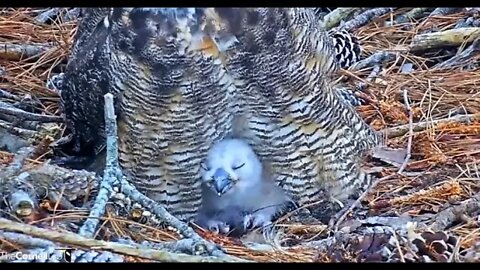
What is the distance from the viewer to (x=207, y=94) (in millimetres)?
2367

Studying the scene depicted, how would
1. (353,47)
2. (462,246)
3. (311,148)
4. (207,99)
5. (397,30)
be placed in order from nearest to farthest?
(462,246) → (207,99) → (311,148) → (353,47) → (397,30)

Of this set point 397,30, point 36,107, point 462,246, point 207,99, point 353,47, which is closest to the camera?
point 462,246

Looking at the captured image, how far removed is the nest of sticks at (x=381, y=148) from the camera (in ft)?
7.02

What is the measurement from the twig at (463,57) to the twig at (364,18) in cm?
43

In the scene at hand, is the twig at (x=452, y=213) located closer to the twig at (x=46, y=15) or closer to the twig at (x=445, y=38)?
the twig at (x=445, y=38)

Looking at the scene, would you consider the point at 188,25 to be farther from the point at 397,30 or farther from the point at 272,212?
the point at 397,30

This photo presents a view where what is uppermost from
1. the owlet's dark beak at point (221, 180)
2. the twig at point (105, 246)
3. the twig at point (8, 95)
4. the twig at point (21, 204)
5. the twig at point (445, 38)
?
the twig at point (445, 38)

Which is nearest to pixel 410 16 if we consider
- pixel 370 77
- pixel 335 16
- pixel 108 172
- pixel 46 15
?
pixel 335 16

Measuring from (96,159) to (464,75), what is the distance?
1498mm

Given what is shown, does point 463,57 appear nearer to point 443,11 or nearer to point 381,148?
point 443,11

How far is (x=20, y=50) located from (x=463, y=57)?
1.70 meters

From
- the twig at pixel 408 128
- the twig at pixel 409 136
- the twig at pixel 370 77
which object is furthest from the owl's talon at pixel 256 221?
the twig at pixel 370 77

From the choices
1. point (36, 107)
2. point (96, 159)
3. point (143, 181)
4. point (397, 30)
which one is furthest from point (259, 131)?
point (397, 30)

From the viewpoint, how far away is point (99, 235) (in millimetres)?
2219
